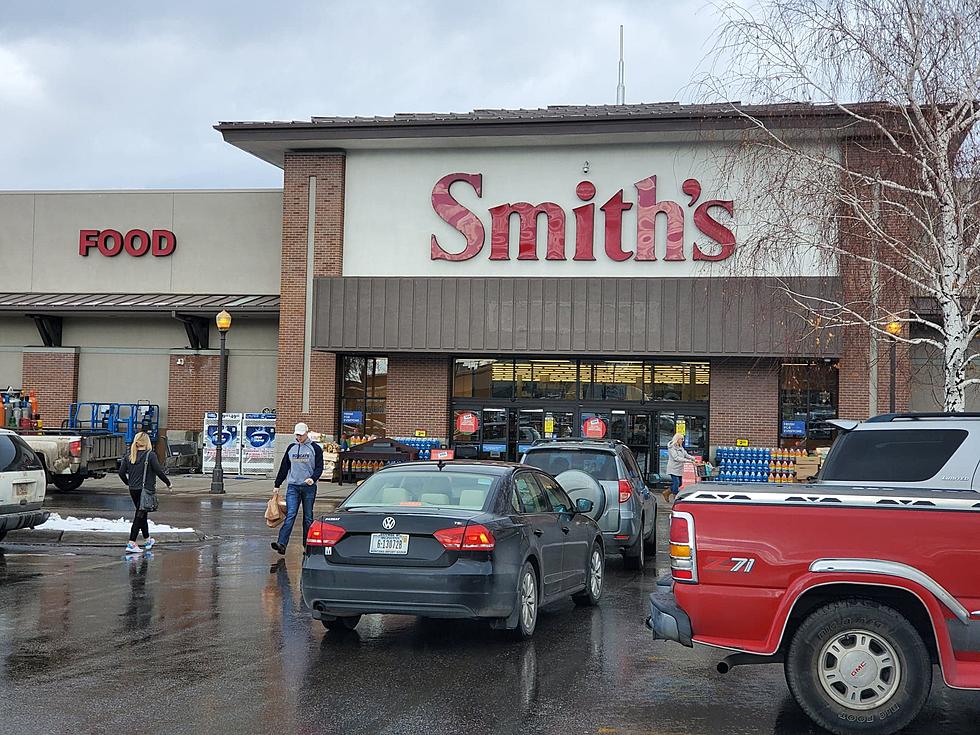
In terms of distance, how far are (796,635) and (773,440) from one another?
74.1 ft

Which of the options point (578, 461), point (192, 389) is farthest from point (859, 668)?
point (192, 389)

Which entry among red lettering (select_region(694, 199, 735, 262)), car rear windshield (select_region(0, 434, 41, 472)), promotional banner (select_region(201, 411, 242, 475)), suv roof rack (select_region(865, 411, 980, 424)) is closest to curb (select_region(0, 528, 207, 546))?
car rear windshield (select_region(0, 434, 41, 472))

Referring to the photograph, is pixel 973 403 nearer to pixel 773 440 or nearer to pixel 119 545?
pixel 773 440

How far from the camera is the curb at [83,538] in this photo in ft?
53.7

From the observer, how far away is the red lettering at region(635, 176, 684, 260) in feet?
93.0

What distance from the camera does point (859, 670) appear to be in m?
6.60

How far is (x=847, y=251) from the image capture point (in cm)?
1633

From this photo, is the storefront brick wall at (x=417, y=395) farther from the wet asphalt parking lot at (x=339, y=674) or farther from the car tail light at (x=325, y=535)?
the car tail light at (x=325, y=535)

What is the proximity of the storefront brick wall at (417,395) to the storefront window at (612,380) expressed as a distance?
393cm

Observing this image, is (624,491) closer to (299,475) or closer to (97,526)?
(299,475)

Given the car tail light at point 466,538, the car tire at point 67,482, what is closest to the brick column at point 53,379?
the car tire at point 67,482

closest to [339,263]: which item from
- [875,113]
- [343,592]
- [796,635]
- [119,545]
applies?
[119,545]

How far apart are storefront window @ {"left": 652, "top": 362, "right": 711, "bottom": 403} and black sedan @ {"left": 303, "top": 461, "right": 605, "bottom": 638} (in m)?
19.8

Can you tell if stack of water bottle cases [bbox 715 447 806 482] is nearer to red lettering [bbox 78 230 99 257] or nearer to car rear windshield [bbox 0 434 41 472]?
car rear windshield [bbox 0 434 41 472]
